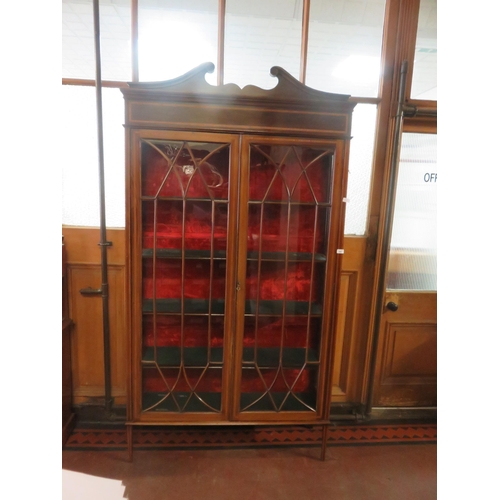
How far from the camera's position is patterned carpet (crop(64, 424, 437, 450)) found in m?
1.77

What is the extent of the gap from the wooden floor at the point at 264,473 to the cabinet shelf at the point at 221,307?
32.2 inches

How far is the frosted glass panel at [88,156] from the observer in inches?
69.0

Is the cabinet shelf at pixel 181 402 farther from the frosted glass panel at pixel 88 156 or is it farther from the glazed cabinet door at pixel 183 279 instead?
the frosted glass panel at pixel 88 156

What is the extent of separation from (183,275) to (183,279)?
2 centimetres

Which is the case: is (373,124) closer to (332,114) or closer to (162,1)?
(332,114)

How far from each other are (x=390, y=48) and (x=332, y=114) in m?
0.76

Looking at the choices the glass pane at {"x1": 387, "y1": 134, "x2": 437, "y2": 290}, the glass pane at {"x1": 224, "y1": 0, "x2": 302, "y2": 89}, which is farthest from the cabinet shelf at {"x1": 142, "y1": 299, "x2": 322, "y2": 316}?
the glass pane at {"x1": 224, "y1": 0, "x2": 302, "y2": 89}

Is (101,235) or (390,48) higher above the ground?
(390,48)

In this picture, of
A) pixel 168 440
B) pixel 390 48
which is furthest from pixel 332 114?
pixel 168 440

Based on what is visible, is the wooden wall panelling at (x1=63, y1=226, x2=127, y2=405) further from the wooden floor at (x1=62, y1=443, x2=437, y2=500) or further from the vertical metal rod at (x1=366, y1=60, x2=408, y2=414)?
the vertical metal rod at (x1=366, y1=60, x2=408, y2=414)

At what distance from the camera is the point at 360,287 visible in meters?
1.98

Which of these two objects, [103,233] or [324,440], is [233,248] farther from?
[324,440]

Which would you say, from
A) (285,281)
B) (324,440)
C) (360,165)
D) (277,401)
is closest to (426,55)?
(360,165)

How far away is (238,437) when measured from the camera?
6.05 feet
